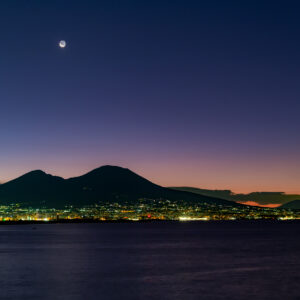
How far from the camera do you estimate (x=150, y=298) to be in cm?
4334

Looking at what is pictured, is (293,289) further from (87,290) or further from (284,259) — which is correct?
(284,259)

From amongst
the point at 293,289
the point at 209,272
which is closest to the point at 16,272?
the point at 209,272

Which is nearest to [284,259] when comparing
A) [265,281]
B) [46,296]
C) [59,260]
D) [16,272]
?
[265,281]

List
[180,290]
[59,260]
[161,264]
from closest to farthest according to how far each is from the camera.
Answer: [180,290]
[161,264]
[59,260]

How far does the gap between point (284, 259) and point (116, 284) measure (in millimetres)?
34590

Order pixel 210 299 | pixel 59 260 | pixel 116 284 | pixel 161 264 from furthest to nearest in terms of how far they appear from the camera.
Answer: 1. pixel 59 260
2. pixel 161 264
3. pixel 116 284
4. pixel 210 299

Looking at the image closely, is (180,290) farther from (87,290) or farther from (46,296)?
(46,296)

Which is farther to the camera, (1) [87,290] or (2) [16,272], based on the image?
(2) [16,272]

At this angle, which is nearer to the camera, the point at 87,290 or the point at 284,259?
the point at 87,290

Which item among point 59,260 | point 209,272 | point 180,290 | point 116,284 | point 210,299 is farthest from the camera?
point 59,260

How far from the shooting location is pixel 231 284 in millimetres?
50156

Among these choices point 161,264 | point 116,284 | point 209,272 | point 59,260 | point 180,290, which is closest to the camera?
point 180,290

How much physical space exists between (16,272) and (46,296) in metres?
18.4

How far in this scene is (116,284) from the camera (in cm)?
5144
